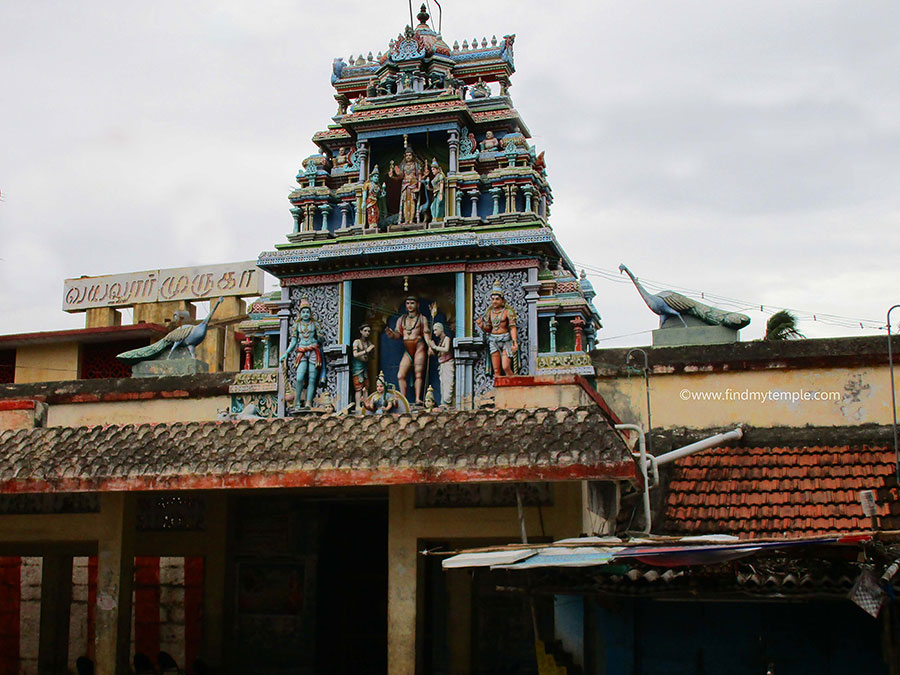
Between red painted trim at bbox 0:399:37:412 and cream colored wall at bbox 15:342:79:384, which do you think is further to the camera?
cream colored wall at bbox 15:342:79:384

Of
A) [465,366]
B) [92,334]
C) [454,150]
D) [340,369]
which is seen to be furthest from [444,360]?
[92,334]

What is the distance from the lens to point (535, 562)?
31.3 ft

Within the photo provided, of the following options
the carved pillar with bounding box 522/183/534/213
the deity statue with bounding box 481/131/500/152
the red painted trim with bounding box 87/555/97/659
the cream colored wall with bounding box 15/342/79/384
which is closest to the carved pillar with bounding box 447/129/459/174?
the deity statue with bounding box 481/131/500/152

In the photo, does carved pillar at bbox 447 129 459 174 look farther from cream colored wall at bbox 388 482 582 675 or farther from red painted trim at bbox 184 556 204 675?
red painted trim at bbox 184 556 204 675

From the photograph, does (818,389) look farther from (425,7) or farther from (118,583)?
(425,7)

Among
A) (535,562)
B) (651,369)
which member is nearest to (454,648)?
(651,369)

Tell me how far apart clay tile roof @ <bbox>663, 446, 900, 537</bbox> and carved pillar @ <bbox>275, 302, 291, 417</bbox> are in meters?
7.00

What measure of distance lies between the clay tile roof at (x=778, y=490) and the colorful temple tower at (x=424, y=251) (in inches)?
146

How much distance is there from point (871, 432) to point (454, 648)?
6.76 meters

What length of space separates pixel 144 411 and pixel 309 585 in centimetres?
380

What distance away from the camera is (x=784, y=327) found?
16109 mm

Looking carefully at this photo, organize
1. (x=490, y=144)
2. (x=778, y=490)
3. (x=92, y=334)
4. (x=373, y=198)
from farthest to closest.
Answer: (x=92, y=334)
(x=490, y=144)
(x=373, y=198)
(x=778, y=490)

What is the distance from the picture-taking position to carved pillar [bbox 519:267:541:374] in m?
17.3

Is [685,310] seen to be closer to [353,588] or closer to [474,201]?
[474,201]
